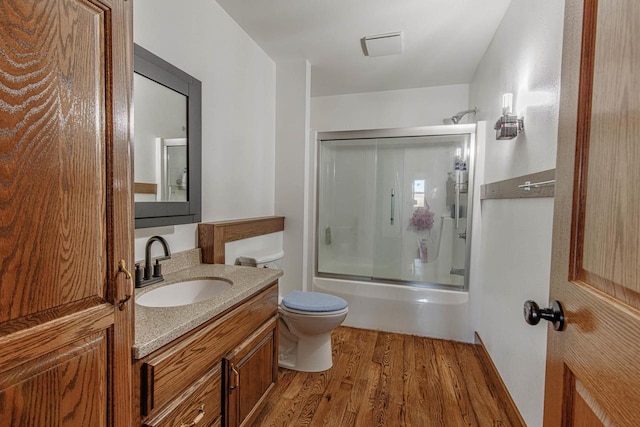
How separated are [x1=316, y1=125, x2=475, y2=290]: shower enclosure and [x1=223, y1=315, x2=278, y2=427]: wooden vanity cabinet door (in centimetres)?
143

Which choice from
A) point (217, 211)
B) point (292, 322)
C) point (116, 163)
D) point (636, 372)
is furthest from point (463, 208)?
point (116, 163)

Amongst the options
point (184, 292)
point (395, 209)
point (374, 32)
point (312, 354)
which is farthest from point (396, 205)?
point (184, 292)

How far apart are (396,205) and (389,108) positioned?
105 cm

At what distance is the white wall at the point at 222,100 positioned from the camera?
1.56m

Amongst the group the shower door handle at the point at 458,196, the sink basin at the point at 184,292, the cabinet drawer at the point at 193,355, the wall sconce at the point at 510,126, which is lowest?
the cabinet drawer at the point at 193,355

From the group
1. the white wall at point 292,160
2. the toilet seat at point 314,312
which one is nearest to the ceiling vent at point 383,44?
the white wall at point 292,160

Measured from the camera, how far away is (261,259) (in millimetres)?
2150

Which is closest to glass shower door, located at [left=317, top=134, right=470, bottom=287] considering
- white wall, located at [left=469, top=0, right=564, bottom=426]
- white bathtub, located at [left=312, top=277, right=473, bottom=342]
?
white bathtub, located at [left=312, top=277, right=473, bottom=342]

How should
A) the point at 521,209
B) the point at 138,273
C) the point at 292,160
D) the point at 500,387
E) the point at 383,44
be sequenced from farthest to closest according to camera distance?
the point at 292,160 → the point at 383,44 → the point at 500,387 → the point at 521,209 → the point at 138,273

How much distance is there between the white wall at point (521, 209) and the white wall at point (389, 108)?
73 cm

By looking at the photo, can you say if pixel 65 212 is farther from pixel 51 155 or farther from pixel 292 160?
pixel 292 160

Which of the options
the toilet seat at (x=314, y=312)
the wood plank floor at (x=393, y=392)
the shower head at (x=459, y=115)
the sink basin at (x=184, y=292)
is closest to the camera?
the sink basin at (x=184, y=292)

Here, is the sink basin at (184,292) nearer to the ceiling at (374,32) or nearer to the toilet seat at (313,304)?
the toilet seat at (313,304)

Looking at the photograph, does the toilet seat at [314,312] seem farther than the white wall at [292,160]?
No
